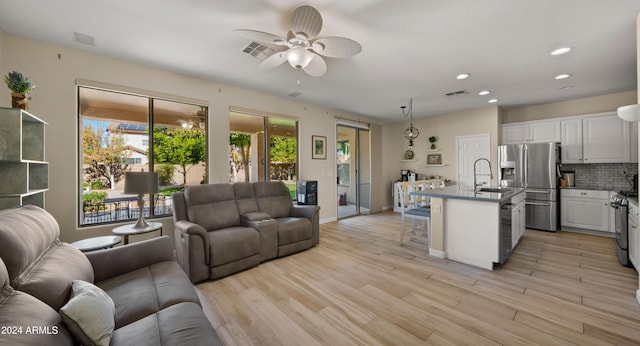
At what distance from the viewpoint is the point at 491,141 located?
18.0 ft

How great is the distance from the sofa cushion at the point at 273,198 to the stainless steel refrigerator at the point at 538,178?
4.70m

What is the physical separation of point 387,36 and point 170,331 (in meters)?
2.98

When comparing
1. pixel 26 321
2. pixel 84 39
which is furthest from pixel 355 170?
pixel 26 321

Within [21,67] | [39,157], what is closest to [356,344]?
[39,157]

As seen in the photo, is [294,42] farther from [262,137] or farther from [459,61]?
[262,137]

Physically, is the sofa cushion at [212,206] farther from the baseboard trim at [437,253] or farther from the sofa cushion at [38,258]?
the baseboard trim at [437,253]

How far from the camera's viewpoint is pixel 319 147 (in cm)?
543

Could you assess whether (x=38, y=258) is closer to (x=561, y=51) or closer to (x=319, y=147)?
(x=319, y=147)

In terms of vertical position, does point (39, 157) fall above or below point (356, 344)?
above

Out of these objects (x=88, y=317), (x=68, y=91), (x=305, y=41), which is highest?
(x=305, y=41)

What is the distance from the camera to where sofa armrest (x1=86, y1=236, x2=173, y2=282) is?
Answer: 176 cm

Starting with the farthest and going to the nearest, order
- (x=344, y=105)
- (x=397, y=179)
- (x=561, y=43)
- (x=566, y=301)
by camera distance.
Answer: (x=397, y=179) < (x=344, y=105) < (x=561, y=43) < (x=566, y=301)

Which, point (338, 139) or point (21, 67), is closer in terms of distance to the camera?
point (21, 67)

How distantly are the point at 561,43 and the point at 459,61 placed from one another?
3.22 ft
